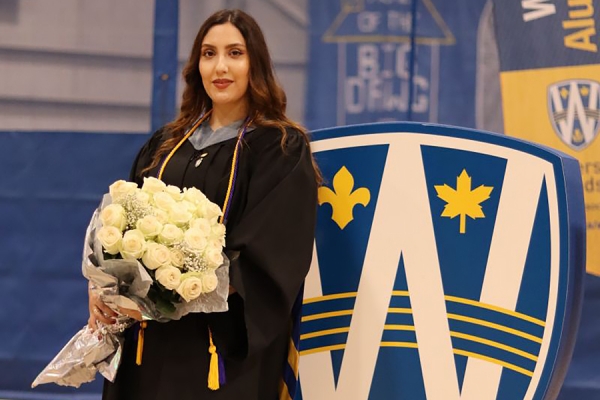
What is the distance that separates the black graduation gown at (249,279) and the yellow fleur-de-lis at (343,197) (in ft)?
0.42

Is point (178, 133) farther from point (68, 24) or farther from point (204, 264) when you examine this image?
point (68, 24)

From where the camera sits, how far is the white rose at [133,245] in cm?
177

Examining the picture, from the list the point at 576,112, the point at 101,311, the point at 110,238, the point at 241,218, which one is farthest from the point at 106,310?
the point at 576,112

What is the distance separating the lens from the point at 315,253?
7.23 feet

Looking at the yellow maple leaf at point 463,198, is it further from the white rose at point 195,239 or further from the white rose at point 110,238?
the white rose at point 110,238

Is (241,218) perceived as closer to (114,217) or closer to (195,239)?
(195,239)

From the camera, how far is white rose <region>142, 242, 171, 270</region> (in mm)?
1765

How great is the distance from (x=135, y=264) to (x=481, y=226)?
2.84ft

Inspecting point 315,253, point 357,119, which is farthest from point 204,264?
point 357,119

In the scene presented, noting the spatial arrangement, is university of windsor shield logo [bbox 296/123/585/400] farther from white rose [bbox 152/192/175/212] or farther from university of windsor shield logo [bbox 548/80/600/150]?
university of windsor shield logo [bbox 548/80/600/150]

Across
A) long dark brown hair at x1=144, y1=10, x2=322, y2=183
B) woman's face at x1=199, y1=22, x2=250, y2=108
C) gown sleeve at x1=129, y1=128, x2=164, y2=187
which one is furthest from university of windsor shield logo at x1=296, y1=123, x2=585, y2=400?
gown sleeve at x1=129, y1=128, x2=164, y2=187

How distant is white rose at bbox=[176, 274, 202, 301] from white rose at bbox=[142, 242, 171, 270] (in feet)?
0.19

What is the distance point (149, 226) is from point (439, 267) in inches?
30.0

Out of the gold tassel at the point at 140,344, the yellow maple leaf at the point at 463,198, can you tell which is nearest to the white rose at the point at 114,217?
the gold tassel at the point at 140,344
